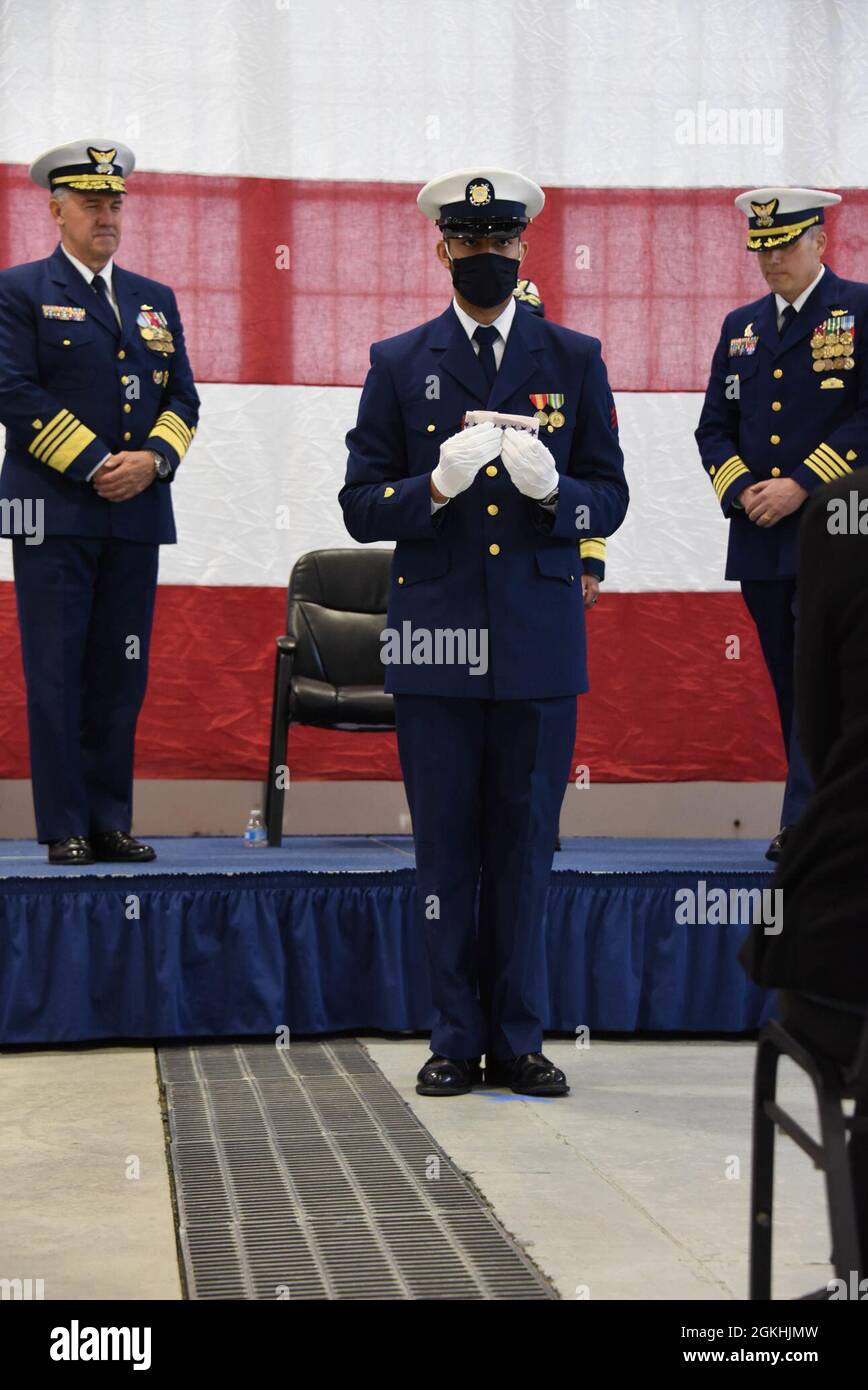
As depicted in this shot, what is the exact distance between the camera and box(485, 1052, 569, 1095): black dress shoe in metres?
3.43

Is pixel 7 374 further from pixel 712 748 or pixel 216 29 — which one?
pixel 712 748

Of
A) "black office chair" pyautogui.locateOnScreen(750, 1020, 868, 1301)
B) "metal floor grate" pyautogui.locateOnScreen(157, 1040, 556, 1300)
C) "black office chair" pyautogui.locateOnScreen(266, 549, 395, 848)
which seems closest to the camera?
"black office chair" pyautogui.locateOnScreen(750, 1020, 868, 1301)

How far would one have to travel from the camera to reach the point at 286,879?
13.3ft

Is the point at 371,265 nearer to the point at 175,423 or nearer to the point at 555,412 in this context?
the point at 175,423

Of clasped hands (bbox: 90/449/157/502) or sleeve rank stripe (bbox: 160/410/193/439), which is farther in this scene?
sleeve rank stripe (bbox: 160/410/193/439)

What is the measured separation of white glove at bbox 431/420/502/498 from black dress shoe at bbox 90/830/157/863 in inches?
58.6

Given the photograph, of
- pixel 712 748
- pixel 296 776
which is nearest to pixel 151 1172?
pixel 296 776

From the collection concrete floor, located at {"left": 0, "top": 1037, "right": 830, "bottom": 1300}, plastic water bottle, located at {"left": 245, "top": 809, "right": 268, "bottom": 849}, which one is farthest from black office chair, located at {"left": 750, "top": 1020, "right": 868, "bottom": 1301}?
plastic water bottle, located at {"left": 245, "top": 809, "right": 268, "bottom": 849}

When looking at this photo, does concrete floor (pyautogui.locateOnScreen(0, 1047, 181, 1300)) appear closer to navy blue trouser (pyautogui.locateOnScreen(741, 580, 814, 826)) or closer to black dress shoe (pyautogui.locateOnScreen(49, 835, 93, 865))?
black dress shoe (pyautogui.locateOnScreen(49, 835, 93, 865))

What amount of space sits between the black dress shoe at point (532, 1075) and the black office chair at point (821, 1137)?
1588 mm

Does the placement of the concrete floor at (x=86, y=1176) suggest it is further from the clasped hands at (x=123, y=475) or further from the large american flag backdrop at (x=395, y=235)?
the large american flag backdrop at (x=395, y=235)

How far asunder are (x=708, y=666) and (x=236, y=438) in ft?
5.20

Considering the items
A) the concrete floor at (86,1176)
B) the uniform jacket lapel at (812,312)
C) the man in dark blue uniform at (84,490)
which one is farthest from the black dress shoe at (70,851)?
the uniform jacket lapel at (812,312)

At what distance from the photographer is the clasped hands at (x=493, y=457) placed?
3.19m
